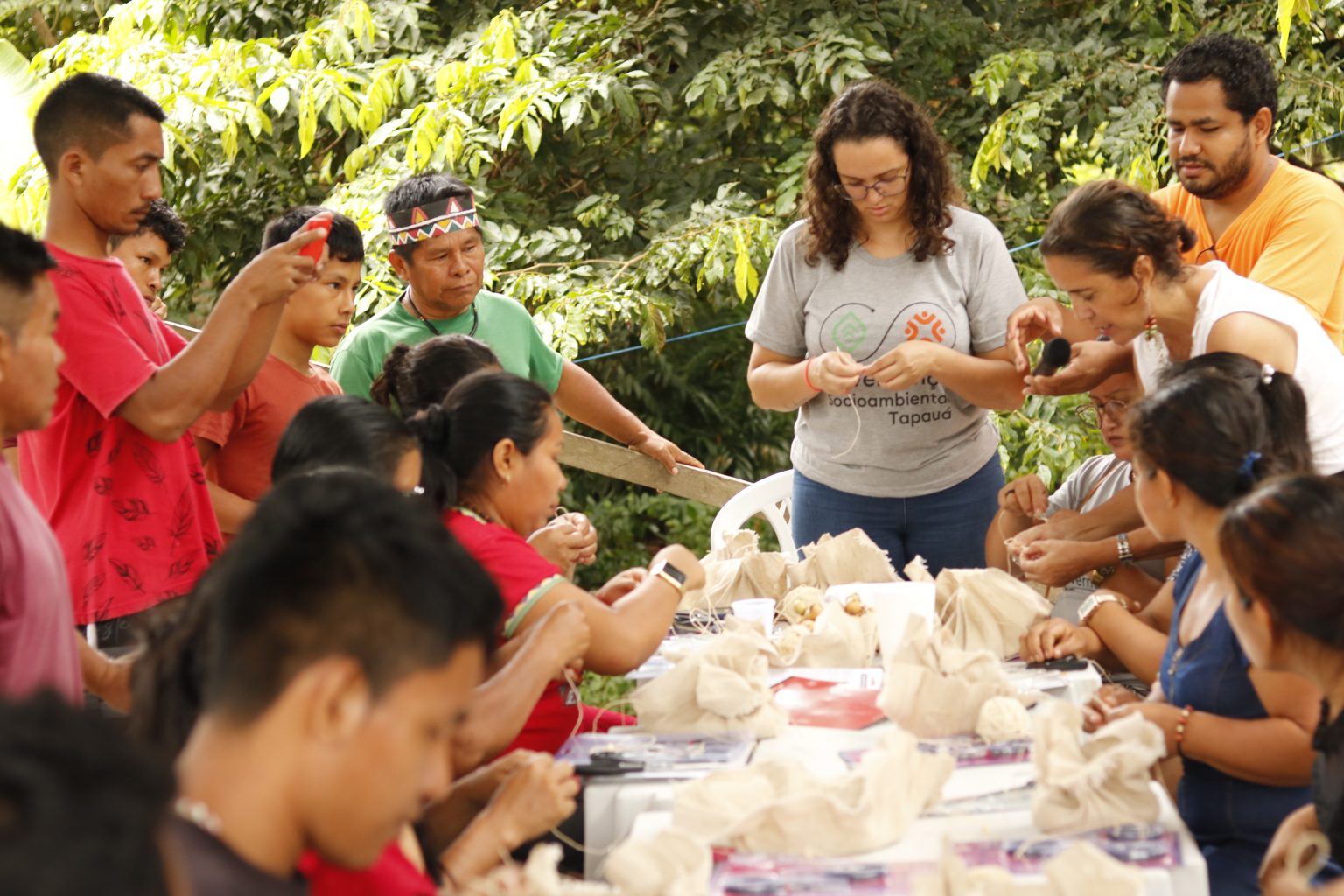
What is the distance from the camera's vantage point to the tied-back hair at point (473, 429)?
2221 mm

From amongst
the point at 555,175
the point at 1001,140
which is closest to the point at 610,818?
the point at 1001,140

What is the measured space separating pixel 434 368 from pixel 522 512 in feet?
1.53

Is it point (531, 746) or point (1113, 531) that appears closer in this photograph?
point (531, 746)

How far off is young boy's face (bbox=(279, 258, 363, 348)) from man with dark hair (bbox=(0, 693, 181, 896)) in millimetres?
2198

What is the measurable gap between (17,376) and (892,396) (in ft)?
6.49

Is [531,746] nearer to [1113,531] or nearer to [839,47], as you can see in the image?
[1113,531]

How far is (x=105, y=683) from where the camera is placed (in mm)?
1926

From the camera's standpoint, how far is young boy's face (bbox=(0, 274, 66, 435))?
5.20 ft

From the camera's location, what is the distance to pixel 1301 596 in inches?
62.0

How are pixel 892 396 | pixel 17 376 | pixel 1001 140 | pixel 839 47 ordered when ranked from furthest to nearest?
pixel 839 47 < pixel 1001 140 < pixel 892 396 < pixel 17 376

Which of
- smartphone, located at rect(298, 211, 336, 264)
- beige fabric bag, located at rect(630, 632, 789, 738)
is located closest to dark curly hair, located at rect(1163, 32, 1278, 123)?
beige fabric bag, located at rect(630, 632, 789, 738)

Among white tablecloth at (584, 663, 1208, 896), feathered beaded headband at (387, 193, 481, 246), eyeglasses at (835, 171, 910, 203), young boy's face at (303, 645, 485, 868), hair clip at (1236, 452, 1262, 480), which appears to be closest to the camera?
young boy's face at (303, 645, 485, 868)

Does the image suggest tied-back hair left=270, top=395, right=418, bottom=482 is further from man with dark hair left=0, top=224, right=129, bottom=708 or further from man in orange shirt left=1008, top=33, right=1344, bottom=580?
man in orange shirt left=1008, top=33, right=1344, bottom=580

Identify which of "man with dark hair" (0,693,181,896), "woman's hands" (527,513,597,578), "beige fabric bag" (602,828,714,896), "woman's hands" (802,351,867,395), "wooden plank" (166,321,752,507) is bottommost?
"wooden plank" (166,321,752,507)
